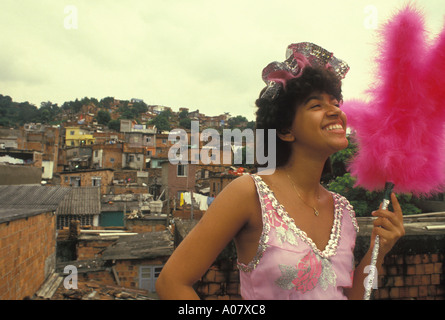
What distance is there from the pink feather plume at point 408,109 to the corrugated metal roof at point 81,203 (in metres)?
23.8

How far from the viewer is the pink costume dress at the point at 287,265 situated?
4.55 ft

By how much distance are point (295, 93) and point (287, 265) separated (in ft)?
2.69

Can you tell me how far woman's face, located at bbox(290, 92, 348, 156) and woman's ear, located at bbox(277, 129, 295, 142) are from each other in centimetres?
2

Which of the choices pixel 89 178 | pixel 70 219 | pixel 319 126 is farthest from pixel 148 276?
pixel 89 178

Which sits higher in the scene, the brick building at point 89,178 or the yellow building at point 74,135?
the yellow building at point 74,135

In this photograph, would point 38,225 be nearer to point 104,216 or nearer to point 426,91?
point 426,91

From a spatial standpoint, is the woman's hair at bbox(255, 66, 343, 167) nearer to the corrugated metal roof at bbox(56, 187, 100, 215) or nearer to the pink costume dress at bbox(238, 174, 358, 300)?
the pink costume dress at bbox(238, 174, 358, 300)

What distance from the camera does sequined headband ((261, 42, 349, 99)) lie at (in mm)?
1666

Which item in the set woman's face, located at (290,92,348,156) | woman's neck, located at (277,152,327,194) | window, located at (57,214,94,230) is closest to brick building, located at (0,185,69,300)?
woman's neck, located at (277,152,327,194)

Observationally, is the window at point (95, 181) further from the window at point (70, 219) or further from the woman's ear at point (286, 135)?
the woman's ear at point (286, 135)

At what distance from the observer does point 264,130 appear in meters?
1.79

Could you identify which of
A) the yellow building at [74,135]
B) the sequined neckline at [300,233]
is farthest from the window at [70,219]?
the yellow building at [74,135]

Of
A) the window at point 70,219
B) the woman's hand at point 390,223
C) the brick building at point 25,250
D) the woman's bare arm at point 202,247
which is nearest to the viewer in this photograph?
the woman's bare arm at point 202,247
